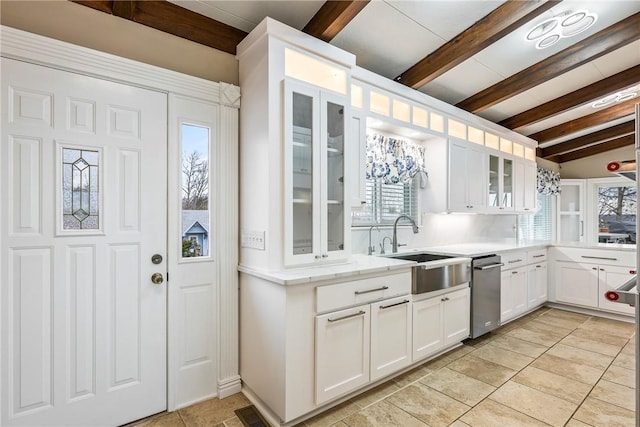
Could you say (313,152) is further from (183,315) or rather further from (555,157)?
(555,157)

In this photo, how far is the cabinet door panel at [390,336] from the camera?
2.35 m

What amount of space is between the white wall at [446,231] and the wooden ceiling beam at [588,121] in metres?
1.39

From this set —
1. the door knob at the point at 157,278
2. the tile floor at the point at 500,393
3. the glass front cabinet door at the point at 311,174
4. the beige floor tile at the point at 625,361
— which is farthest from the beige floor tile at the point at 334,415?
the beige floor tile at the point at 625,361

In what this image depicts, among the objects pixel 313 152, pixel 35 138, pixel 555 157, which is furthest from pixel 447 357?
pixel 555 157

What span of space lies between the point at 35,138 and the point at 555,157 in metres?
7.91

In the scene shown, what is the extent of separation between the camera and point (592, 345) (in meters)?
3.33

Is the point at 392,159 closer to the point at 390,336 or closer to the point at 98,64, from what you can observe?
the point at 390,336

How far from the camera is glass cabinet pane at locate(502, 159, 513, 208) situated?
456 cm

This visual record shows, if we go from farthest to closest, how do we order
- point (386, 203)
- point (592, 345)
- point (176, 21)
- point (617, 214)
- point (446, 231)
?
point (617, 214), point (446, 231), point (386, 203), point (592, 345), point (176, 21)

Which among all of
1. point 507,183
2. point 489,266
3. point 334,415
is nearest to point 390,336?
point 334,415

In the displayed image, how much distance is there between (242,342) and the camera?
2.44 meters

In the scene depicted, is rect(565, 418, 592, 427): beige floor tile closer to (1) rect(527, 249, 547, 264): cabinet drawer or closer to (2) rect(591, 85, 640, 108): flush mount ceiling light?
(1) rect(527, 249, 547, 264): cabinet drawer

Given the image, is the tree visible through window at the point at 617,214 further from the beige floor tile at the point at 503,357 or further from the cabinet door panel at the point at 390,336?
the cabinet door panel at the point at 390,336

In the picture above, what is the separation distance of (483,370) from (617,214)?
559 centimetres
